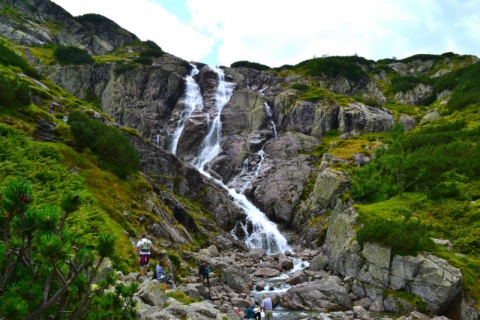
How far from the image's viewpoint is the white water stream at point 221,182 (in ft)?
151

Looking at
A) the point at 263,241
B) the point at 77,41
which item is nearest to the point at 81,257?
the point at 263,241

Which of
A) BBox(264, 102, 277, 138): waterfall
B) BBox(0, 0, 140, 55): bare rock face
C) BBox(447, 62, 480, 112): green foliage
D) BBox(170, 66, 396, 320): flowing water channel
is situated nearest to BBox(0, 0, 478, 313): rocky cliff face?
BBox(264, 102, 277, 138): waterfall

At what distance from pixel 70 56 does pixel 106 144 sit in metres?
78.5

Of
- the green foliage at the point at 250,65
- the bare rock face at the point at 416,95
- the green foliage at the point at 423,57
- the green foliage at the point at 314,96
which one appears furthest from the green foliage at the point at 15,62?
the green foliage at the point at 423,57

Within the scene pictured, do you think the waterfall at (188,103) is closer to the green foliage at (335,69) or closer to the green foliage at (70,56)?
the green foliage at (70,56)

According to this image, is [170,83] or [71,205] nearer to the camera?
[71,205]

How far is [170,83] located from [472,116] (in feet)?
225

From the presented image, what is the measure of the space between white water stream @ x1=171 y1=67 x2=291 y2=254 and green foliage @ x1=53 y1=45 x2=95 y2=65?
31.7 meters

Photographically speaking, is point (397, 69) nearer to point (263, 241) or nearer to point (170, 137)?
point (170, 137)

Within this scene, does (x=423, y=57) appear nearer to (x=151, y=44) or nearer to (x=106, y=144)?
(x=151, y=44)

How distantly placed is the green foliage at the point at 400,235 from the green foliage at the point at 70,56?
309ft

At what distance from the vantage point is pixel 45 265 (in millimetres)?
5281

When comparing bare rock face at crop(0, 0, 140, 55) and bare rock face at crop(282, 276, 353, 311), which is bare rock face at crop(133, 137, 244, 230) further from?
bare rock face at crop(0, 0, 140, 55)

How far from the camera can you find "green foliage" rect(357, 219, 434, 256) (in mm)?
24188
